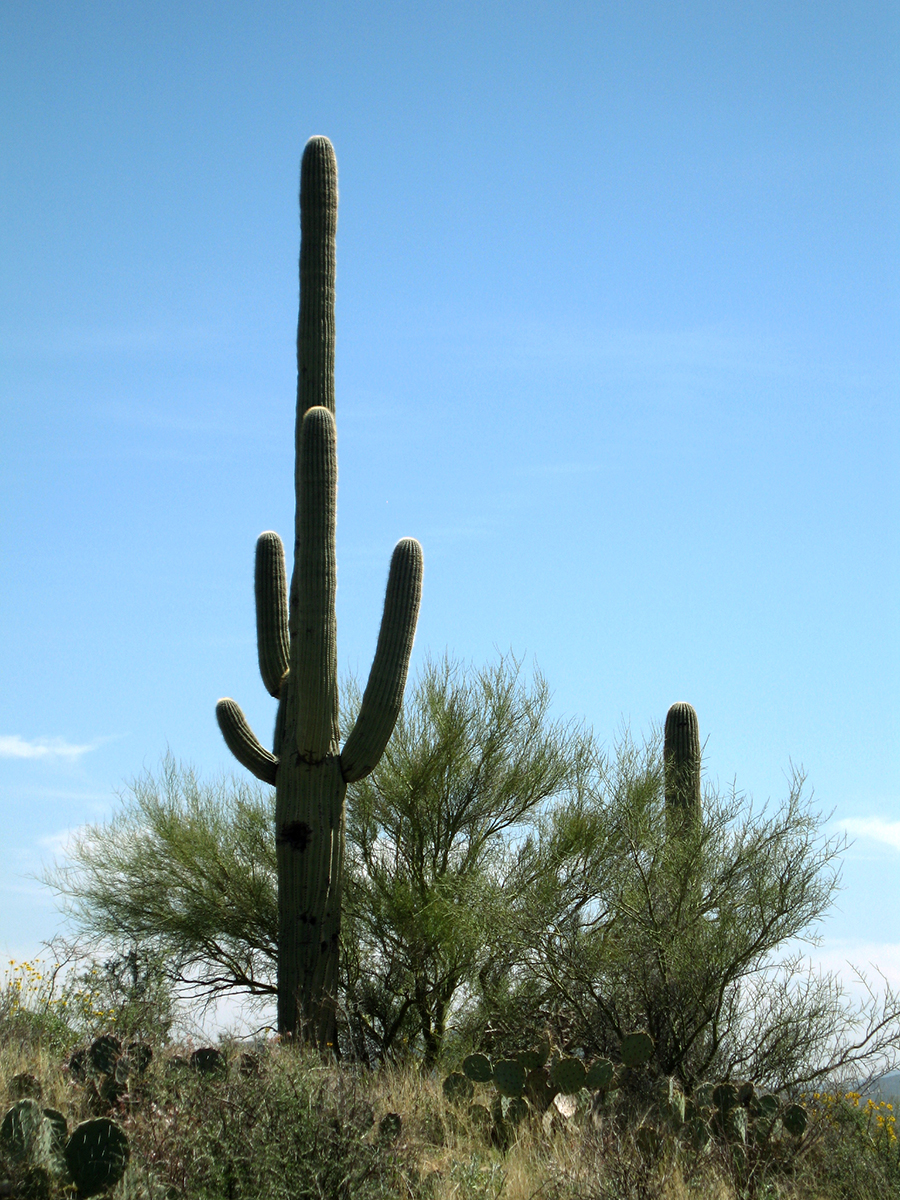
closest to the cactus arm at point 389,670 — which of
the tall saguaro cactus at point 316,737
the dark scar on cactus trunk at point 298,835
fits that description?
the tall saguaro cactus at point 316,737

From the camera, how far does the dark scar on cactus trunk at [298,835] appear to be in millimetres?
10891

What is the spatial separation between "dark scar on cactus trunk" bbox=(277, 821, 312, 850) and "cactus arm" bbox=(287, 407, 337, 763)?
0.61 metres

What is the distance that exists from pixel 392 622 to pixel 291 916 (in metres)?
2.90

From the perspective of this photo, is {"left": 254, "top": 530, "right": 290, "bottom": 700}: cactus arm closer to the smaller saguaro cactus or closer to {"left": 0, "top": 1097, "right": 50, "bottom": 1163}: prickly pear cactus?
the smaller saguaro cactus

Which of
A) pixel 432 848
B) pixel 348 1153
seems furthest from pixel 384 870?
pixel 348 1153

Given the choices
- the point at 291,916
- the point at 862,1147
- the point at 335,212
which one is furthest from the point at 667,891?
the point at 335,212

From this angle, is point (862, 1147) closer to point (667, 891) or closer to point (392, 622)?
point (667, 891)

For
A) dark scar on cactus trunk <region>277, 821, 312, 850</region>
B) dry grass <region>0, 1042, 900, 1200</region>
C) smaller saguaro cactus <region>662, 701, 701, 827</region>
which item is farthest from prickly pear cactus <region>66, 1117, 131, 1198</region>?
smaller saguaro cactus <region>662, 701, 701, 827</region>

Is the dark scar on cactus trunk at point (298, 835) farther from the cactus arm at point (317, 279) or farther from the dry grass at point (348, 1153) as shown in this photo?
the cactus arm at point (317, 279)

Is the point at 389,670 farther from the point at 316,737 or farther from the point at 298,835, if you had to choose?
the point at 298,835

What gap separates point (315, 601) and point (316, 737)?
4.24 feet

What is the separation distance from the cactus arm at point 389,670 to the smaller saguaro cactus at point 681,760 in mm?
3151

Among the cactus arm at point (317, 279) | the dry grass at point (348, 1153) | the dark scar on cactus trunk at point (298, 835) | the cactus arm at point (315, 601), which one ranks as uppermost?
the cactus arm at point (317, 279)

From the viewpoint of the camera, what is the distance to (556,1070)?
309 inches
